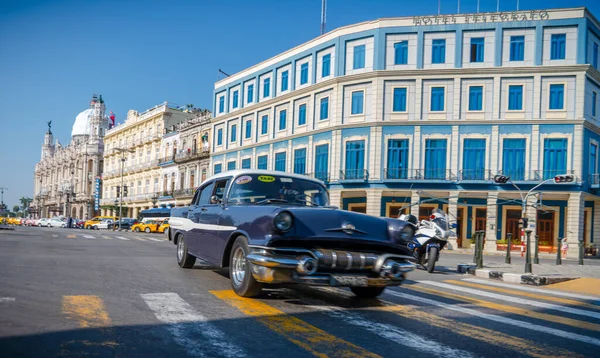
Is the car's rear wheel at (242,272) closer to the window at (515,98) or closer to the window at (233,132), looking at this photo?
the window at (515,98)

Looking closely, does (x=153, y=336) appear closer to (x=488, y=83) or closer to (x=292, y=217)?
(x=292, y=217)

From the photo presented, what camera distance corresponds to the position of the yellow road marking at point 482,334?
4367 millimetres

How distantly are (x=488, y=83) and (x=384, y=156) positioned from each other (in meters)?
8.53

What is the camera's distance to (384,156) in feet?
121

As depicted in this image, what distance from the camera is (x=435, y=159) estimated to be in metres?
36.1

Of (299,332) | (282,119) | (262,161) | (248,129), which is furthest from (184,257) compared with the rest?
(248,129)

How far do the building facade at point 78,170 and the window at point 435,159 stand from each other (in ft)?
211

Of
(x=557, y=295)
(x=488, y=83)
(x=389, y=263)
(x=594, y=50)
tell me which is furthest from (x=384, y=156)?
(x=389, y=263)

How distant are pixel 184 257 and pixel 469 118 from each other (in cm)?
2977

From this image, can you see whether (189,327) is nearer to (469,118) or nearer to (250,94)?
(469,118)

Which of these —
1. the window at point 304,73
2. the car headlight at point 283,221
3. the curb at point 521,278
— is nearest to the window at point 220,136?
the window at point 304,73

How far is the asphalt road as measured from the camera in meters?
4.11

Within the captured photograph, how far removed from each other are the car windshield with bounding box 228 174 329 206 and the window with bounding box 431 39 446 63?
3088 centimetres

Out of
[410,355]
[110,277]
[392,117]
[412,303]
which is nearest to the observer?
[410,355]
